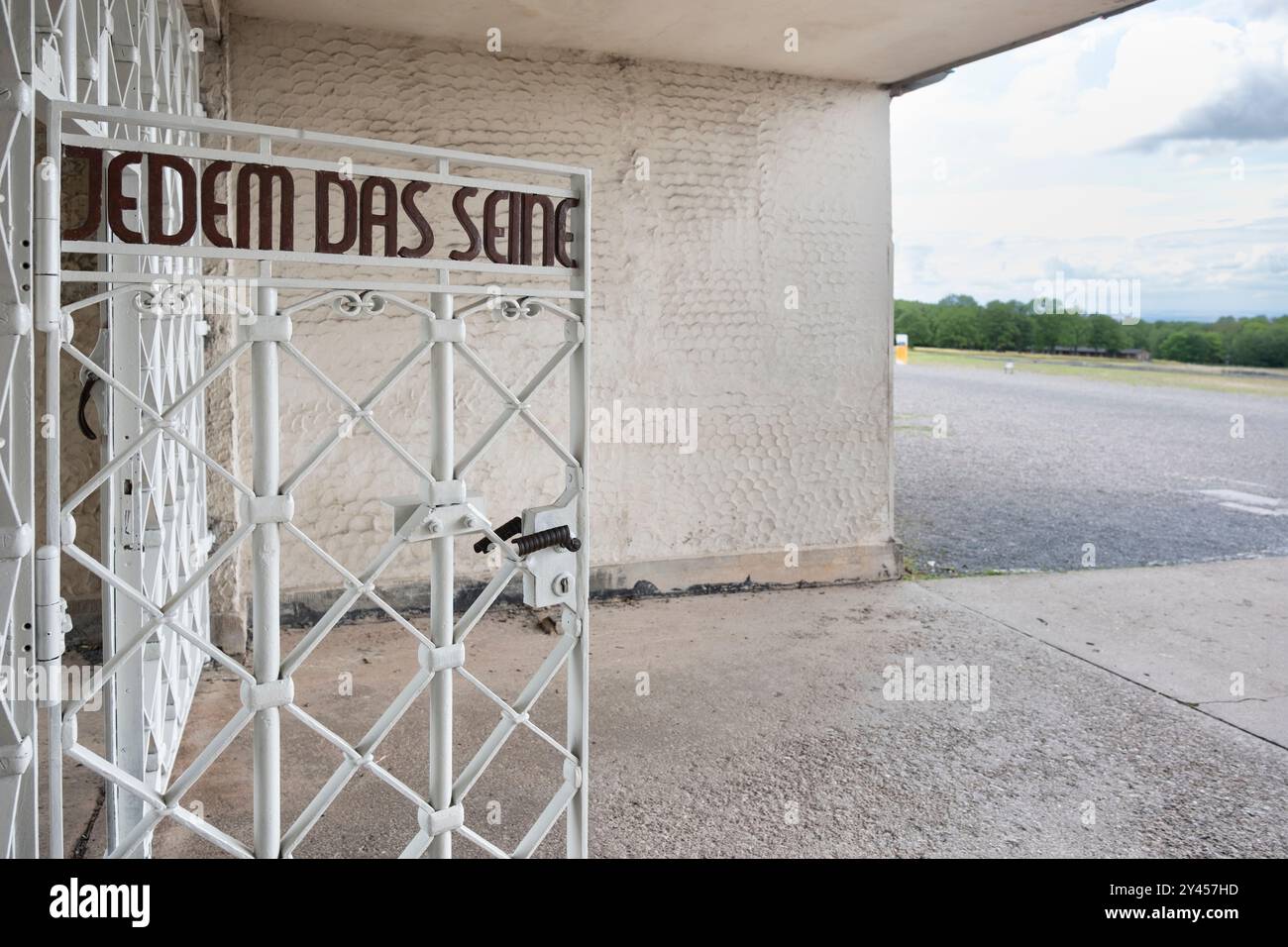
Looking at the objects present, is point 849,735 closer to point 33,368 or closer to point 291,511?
point 291,511

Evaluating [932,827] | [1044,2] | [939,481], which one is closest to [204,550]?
[932,827]

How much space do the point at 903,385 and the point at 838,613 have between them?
1827 cm

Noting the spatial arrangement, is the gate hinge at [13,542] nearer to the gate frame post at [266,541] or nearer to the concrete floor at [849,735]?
the gate frame post at [266,541]

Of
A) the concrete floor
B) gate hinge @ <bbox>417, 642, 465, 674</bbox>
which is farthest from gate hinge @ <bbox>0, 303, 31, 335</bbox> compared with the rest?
the concrete floor

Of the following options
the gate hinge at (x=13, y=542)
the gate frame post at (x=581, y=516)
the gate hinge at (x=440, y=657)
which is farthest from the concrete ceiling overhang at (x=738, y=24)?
the gate hinge at (x=440, y=657)

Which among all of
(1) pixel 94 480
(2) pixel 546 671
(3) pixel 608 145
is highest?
(3) pixel 608 145

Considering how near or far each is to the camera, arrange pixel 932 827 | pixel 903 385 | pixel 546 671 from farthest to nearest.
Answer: pixel 903 385 < pixel 932 827 < pixel 546 671

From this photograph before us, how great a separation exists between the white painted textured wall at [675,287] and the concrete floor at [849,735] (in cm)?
65

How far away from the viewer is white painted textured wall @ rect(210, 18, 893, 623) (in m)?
5.53

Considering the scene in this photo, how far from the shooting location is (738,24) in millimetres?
5465

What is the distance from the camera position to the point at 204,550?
186 inches

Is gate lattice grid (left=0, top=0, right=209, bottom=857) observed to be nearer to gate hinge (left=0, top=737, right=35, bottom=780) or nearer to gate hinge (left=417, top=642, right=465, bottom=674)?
gate hinge (left=0, top=737, right=35, bottom=780)

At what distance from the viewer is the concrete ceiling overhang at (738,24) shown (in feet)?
16.8

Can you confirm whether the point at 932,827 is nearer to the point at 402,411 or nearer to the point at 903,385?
the point at 402,411
